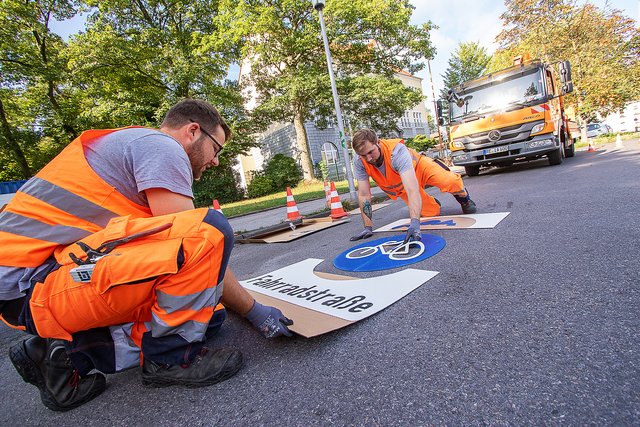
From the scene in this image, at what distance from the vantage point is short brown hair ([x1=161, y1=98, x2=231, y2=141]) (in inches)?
69.8

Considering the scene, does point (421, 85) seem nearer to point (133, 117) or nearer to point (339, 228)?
point (133, 117)

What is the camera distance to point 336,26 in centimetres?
1559

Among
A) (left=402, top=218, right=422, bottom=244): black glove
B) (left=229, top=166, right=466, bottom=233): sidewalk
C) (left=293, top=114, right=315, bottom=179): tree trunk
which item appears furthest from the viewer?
(left=293, top=114, right=315, bottom=179): tree trunk

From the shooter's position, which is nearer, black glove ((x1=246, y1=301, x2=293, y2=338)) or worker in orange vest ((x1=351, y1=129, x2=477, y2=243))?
black glove ((x1=246, y1=301, x2=293, y2=338))

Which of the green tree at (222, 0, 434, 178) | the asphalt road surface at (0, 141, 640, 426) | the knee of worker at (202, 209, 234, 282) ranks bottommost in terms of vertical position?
the asphalt road surface at (0, 141, 640, 426)

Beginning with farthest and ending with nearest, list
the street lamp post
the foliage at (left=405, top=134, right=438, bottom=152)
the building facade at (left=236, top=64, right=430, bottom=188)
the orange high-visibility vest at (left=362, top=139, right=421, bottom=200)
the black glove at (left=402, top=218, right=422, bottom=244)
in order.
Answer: the foliage at (left=405, top=134, right=438, bottom=152) → the building facade at (left=236, top=64, right=430, bottom=188) → the street lamp post → the orange high-visibility vest at (left=362, top=139, right=421, bottom=200) → the black glove at (left=402, top=218, right=422, bottom=244)

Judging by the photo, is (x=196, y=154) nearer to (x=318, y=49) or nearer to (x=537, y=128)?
(x=537, y=128)

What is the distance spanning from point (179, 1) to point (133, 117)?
690 cm

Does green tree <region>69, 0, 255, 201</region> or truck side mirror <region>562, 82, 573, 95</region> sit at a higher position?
green tree <region>69, 0, 255, 201</region>

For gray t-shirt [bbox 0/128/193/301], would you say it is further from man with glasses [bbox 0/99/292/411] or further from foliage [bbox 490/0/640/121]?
foliage [bbox 490/0/640/121]

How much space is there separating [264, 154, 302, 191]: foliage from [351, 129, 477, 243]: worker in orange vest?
15.2m

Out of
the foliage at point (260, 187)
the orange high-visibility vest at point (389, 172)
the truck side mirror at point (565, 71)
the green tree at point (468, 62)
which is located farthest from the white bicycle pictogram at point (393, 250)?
the green tree at point (468, 62)

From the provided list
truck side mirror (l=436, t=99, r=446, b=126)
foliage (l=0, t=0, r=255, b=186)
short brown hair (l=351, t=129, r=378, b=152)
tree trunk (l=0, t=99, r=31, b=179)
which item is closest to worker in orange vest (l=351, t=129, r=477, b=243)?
short brown hair (l=351, t=129, r=378, b=152)

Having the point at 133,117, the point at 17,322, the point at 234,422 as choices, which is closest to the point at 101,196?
the point at 17,322
